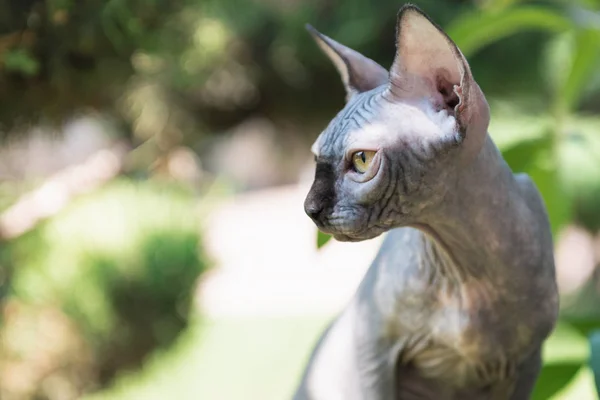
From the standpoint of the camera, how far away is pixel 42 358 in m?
1.01

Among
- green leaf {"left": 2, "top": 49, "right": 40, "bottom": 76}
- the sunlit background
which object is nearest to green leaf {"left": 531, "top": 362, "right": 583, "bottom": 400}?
the sunlit background

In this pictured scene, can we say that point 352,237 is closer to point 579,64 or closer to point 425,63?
point 425,63

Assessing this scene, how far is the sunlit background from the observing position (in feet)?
2.22

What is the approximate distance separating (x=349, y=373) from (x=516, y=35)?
1020 millimetres

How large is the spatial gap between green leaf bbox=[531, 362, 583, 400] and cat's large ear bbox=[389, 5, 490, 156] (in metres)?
0.32

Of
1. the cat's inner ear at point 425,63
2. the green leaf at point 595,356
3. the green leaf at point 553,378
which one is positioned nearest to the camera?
the cat's inner ear at point 425,63

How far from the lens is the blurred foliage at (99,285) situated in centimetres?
98

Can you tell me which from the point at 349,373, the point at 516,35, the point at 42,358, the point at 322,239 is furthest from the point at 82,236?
the point at 516,35

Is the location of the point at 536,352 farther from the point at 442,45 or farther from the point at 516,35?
the point at 516,35

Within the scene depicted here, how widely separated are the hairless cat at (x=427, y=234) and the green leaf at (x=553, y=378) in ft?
0.55

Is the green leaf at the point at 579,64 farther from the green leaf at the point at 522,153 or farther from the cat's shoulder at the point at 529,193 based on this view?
the cat's shoulder at the point at 529,193

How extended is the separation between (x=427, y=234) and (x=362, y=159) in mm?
74

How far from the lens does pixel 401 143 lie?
1.15 feet

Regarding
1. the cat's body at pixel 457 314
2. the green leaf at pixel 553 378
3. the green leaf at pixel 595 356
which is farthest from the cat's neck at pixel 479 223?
the green leaf at pixel 553 378
